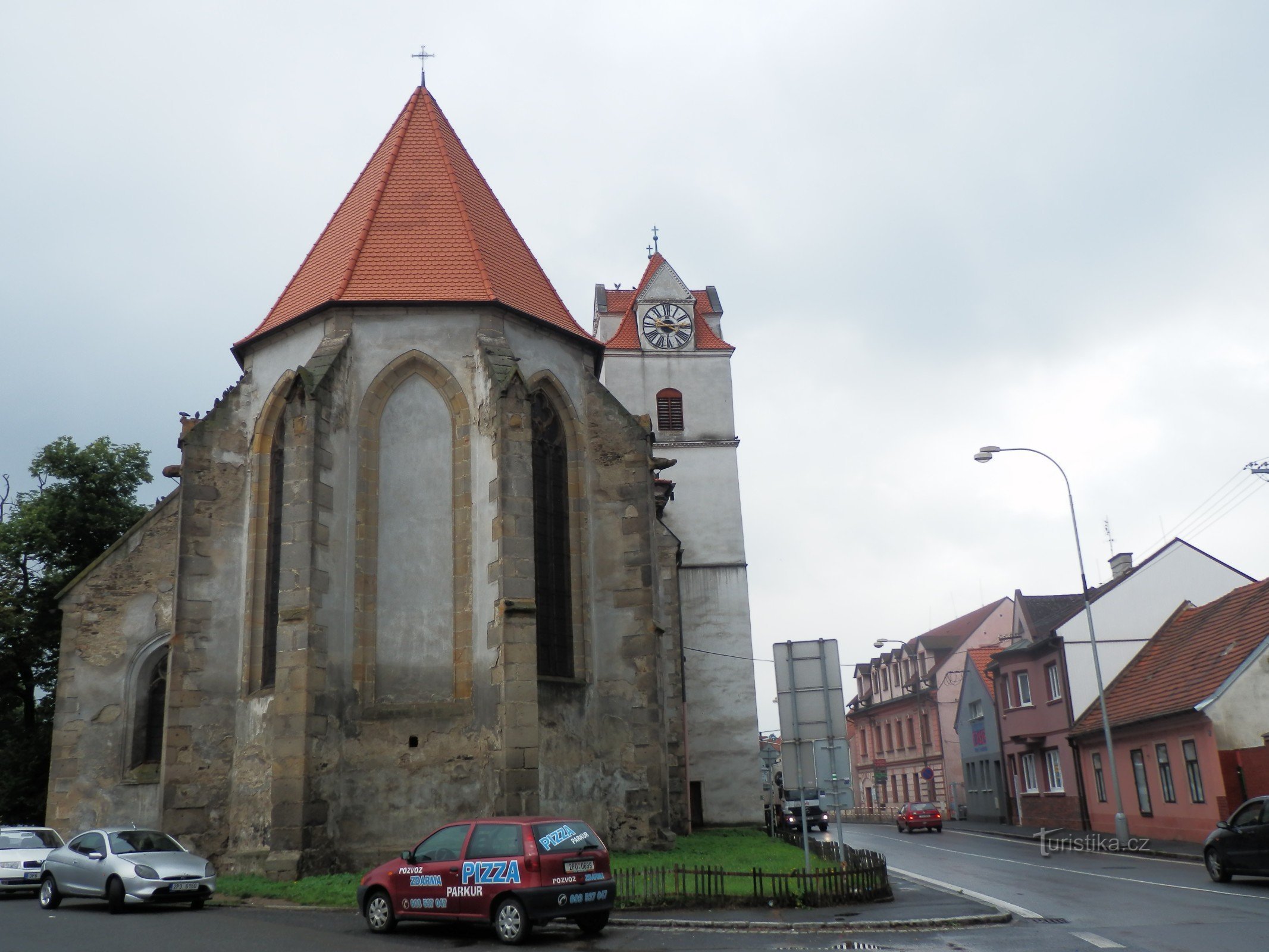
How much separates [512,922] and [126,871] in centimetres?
665

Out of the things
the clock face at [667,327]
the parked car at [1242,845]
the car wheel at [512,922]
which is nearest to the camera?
the car wheel at [512,922]

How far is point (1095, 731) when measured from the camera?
33.0m

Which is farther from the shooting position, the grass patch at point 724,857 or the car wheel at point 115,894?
the grass patch at point 724,857

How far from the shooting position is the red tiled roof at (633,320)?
43.4 m

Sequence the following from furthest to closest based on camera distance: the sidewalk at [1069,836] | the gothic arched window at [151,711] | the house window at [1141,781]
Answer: the house window at [1141,781] → the sidewalk at [1069,836] → the gothic arched window at [151,711]

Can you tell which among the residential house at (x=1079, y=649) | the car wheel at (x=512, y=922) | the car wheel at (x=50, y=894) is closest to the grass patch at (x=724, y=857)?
the car wheel at (x=512, y=922)

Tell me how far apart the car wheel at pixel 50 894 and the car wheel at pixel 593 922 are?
8637 millimetres

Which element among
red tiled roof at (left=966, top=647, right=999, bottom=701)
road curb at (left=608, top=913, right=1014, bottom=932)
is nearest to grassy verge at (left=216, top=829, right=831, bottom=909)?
road curb at (left=608, top=913, right=1014, bottom=932)

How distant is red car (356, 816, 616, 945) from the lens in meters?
12.1

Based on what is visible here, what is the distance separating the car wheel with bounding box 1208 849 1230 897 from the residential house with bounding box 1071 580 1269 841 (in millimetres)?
7691

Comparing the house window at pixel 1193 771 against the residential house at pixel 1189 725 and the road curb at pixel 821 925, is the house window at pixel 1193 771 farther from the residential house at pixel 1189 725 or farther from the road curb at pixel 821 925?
the road curb at pixel 821 925

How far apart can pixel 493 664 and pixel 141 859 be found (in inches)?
227

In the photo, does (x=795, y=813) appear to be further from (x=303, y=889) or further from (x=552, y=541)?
(x=303, y=889)

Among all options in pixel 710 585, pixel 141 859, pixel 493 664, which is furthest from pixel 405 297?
pixel 710 585
